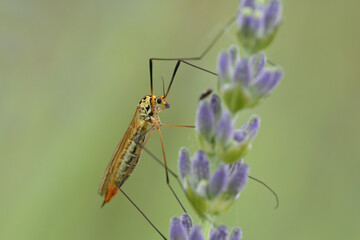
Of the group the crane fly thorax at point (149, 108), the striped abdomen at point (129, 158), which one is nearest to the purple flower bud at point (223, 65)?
the striped abdomen at point (129, 158)

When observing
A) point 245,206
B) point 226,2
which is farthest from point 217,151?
point 226,2

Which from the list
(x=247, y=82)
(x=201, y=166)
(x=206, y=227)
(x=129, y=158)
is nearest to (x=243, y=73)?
(x=247, y=82)

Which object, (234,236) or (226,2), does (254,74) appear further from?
(226,2)

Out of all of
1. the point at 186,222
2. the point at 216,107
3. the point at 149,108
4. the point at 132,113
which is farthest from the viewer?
the point at 132,113

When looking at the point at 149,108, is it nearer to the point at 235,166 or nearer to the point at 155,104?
the point at 155,104

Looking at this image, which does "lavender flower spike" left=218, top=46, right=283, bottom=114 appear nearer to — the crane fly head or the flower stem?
the flower stem

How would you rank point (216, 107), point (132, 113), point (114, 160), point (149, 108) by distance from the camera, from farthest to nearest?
point (132, 113), point (149, 108), point (114, 160), point (216, 107)

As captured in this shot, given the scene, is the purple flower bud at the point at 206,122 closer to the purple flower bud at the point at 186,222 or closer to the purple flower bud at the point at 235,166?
the purple flower bud at the point at 235,166
